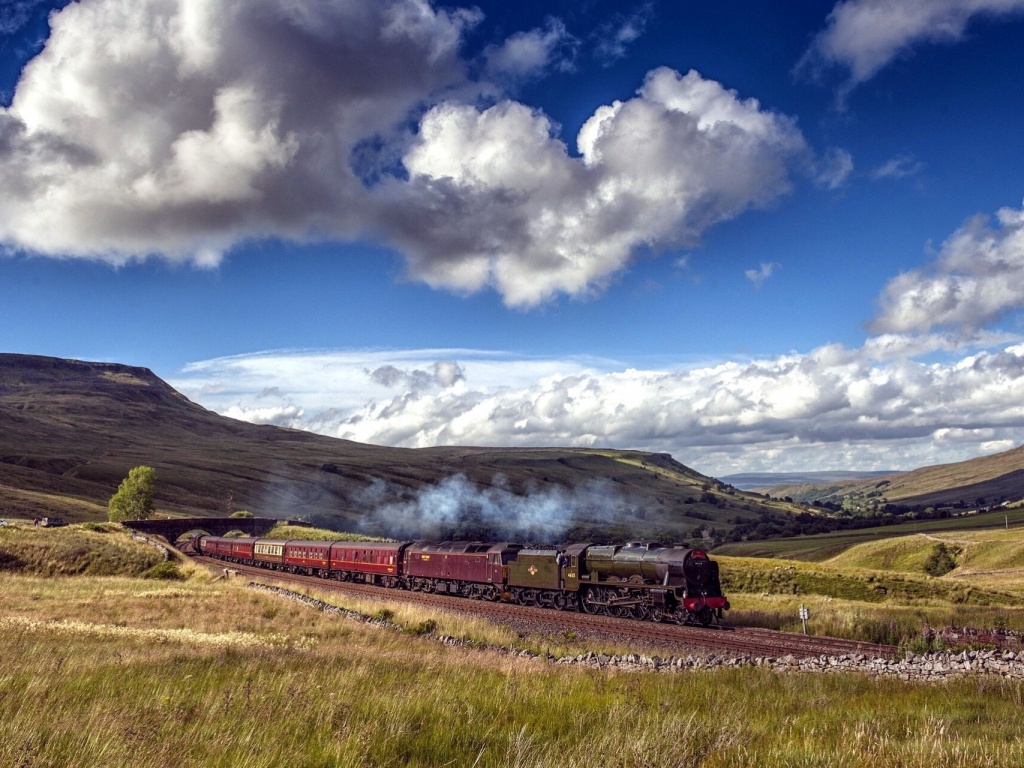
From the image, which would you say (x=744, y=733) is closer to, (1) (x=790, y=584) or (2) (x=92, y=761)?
A: (2) (x=92, y=761)

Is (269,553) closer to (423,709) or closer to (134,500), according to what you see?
(134,500)

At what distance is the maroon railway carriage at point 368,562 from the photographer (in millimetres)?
50469

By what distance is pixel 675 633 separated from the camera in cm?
2875

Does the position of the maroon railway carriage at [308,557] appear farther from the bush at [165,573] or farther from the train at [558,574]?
the bush at [165,573]

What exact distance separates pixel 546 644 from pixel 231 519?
306 ft

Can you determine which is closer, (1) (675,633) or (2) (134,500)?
(1) (675,633)

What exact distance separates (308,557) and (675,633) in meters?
40.3

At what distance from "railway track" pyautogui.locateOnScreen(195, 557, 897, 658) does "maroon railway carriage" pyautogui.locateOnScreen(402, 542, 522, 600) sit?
1564 millimetres

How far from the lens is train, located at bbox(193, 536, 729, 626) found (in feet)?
108

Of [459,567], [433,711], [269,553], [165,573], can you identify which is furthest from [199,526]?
[433,711]

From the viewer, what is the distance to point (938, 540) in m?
89.8

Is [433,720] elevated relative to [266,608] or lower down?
elevated

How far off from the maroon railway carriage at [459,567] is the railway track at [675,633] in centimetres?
156

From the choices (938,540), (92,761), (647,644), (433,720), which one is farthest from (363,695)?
(938,540)
